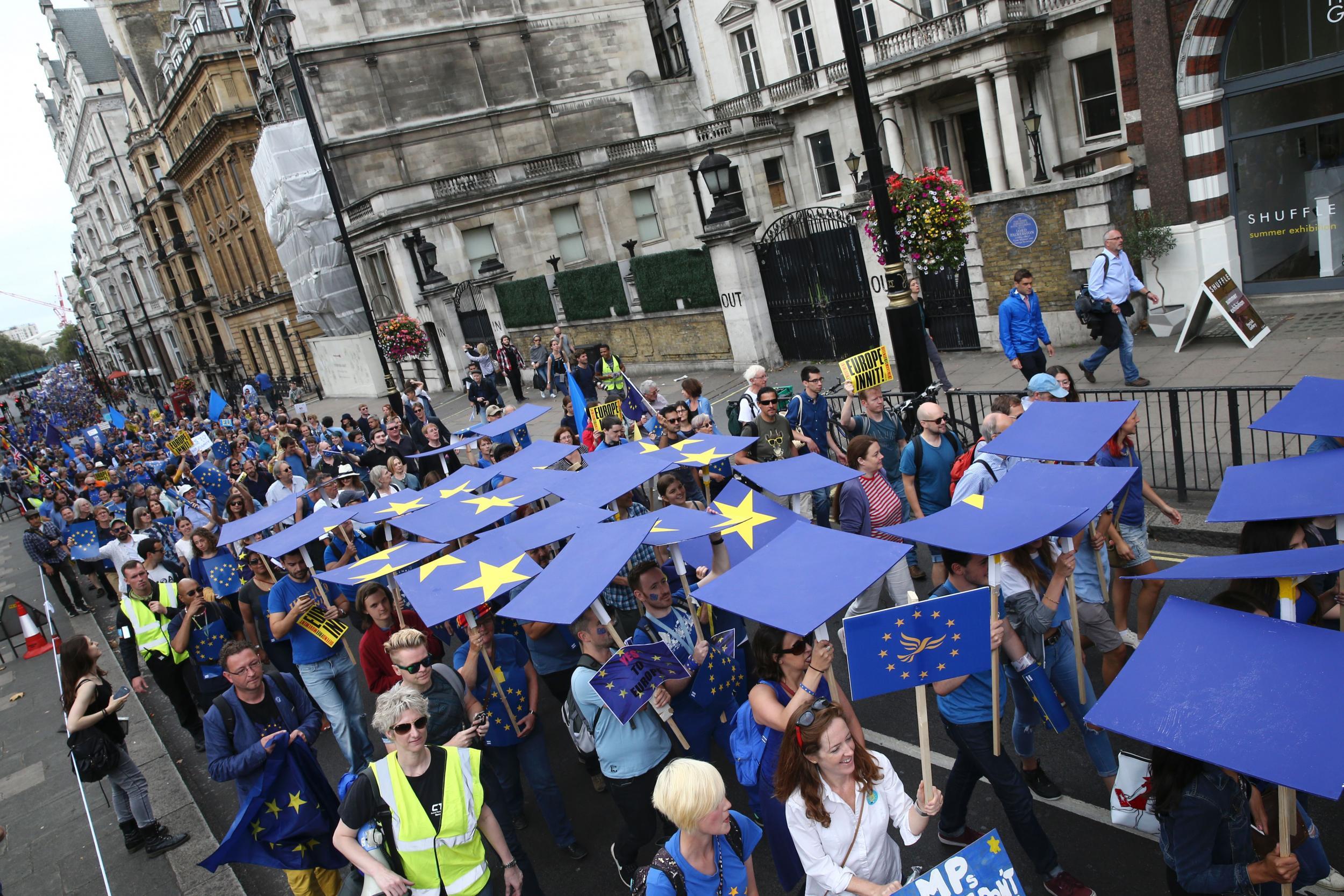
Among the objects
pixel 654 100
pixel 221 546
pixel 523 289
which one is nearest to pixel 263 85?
pixel 654 100

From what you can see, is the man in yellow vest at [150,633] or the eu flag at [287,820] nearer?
the eu flag at [287,820]

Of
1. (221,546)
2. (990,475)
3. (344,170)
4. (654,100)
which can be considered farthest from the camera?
(654,100)

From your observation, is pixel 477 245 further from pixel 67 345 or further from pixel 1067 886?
pixel 67 345

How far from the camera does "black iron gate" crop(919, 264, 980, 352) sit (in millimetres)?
15859

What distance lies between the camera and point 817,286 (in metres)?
16.9

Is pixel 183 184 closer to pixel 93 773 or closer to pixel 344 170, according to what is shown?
pixel 344 170

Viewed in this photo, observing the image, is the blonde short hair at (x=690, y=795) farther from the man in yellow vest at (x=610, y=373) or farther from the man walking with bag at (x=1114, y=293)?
the man in yellow vest at (x=610, y=373)

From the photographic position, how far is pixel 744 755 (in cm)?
386

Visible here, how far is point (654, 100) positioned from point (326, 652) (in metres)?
32.4

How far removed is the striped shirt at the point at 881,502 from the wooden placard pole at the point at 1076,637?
2090 millimetres

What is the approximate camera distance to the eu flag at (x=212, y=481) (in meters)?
14.7

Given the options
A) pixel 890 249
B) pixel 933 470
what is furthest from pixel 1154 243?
pixel 933 470

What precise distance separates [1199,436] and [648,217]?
25.0 meters

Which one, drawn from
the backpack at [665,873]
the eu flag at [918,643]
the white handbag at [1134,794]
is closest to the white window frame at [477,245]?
the eu flag at [918,643]
